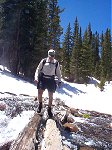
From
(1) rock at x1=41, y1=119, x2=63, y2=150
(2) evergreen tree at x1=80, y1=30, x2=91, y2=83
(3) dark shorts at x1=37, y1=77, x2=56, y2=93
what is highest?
(2) evergreen tree at x1=80, y1=30, x2=91, y2=83

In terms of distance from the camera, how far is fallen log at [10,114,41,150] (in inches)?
236

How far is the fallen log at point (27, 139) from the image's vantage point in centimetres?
599

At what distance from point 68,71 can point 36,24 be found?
20177 millimetres

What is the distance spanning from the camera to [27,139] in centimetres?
655

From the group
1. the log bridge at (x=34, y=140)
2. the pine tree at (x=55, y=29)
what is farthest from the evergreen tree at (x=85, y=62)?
the log bridge at (x=34, y=140)

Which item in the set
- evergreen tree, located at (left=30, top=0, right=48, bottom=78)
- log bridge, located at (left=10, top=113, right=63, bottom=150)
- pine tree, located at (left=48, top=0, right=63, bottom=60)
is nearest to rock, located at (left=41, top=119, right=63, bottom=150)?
log bridge, located at (left=10, top=113, right=63, bottom=150)

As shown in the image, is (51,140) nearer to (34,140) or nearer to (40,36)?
(34,140)

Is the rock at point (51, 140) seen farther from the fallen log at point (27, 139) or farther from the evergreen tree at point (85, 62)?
the evergreen tree at point (85, 62)

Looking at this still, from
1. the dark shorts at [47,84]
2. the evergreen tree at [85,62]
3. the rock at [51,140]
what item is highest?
the evergreen tree at [85,62]

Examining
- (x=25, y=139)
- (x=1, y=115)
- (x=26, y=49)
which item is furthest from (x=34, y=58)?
(x=25, y=139)

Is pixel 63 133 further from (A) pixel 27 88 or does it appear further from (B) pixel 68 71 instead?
(B) pixel 68 71

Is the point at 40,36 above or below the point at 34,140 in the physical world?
above

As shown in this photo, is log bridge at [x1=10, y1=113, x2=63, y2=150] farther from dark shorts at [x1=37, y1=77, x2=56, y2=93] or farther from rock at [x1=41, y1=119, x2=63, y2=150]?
dark shorts at [x1=37, y1=77, x2=56, y2=93]

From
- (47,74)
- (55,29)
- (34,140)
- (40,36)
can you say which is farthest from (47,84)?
(55,29)
